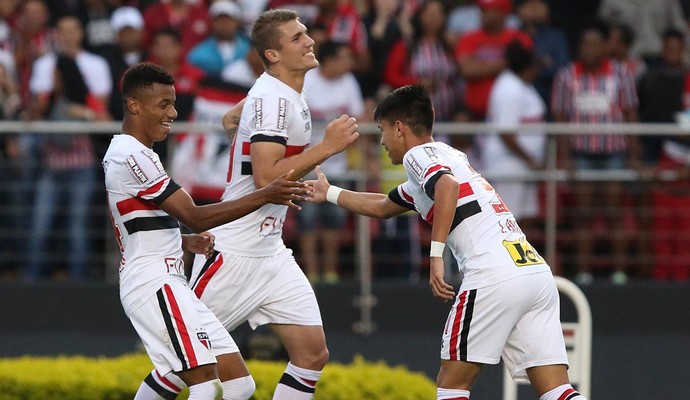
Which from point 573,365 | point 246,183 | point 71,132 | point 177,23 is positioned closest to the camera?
point 246,183

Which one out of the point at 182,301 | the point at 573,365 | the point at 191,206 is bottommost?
the point at 573,365

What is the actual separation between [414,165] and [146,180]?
156 centimetres

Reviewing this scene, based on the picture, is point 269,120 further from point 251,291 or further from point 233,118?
point 251,291

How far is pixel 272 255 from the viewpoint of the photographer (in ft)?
28.8

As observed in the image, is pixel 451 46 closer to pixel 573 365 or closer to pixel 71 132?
pixel 71 132

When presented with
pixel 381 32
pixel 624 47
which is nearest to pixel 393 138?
pixel 381 32

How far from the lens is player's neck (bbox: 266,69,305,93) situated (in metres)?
8.73

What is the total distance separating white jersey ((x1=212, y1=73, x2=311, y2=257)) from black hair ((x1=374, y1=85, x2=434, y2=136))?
26.7 inches

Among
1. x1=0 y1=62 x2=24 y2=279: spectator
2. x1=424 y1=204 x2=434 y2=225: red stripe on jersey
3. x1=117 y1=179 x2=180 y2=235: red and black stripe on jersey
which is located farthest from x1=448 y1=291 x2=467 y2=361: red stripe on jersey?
x1=0 y1=62 x2=24 y2=279: spectator

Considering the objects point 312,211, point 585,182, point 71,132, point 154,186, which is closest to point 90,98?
point 71,132

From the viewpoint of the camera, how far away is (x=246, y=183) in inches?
342

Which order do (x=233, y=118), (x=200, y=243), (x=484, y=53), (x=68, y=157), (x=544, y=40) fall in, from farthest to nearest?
(x=544, y=40) < (x=484, y=53) < (x=68, y=157) < (x=233, y=118) < (x=200, y=243)

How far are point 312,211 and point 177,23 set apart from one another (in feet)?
10.9

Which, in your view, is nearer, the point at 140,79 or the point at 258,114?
the point at 140,79
